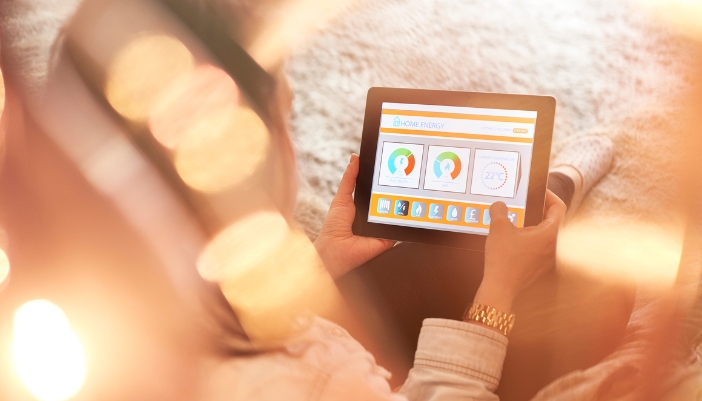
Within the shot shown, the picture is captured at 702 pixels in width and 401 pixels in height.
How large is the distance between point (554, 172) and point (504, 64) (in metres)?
0.24

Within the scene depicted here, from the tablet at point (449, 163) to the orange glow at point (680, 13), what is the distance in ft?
1.31

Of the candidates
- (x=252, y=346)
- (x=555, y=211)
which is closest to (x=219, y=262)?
(x=252, y=346)

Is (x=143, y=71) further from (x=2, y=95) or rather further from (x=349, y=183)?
(x=349, y=183)

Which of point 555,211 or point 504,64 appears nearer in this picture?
point 555,211

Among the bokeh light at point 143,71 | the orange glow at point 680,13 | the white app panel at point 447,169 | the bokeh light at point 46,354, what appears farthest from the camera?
the orange glow at point 680,13

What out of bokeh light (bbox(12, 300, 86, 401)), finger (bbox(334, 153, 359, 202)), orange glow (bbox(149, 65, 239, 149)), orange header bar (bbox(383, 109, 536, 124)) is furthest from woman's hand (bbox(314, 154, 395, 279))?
bokeh light (bbox(12, 300, 86, 401))

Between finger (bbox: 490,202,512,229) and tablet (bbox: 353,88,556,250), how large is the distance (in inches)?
0.7

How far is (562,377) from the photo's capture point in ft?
2.23

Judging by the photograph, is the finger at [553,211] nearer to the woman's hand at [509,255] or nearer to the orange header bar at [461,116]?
the woman's hand at [509,255]

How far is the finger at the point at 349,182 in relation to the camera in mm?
775

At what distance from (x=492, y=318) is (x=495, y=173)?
0.21 metres

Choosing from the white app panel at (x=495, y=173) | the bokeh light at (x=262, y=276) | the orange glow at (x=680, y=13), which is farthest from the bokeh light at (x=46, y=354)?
the orange glow at (x=680, y=13)

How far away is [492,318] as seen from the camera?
67 centimetres

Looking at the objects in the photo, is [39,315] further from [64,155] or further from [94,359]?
[64,155]
